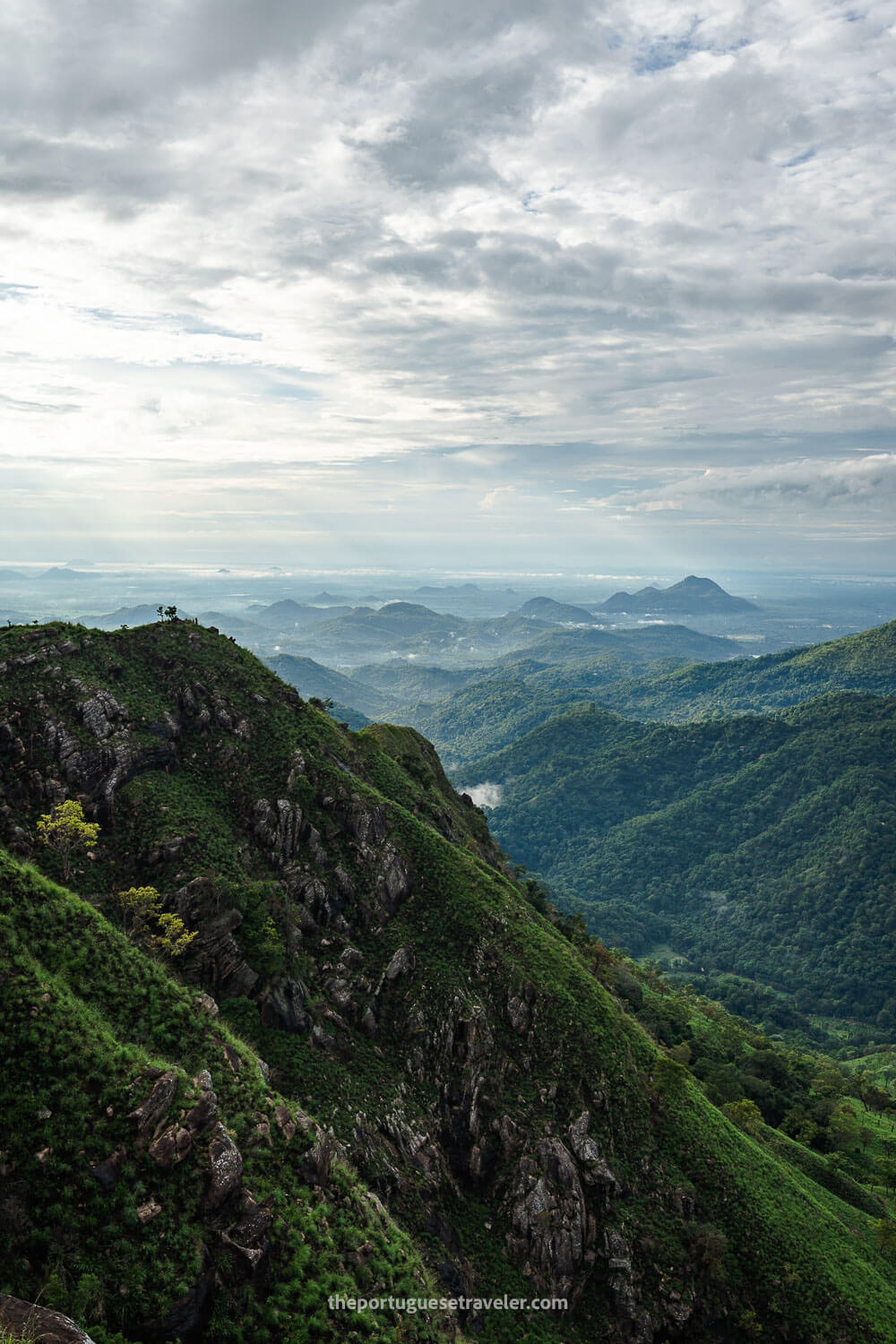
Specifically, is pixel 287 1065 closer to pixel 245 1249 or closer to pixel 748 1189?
pixel 245 1249

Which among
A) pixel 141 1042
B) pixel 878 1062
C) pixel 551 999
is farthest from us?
pixel 878 1062

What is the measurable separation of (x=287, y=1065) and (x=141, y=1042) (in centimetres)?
1375

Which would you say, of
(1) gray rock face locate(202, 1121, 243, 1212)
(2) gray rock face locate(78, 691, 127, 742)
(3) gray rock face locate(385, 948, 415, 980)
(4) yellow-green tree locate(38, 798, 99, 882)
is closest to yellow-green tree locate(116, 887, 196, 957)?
(4) yellow-green tree locate(38, 798, 99, 882)

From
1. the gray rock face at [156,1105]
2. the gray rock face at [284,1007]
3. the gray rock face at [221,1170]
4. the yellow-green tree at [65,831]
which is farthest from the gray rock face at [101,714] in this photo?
the gray rock face at [221,1170]

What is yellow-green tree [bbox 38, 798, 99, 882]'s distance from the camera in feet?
129

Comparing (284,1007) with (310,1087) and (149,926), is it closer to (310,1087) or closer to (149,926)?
(310,1087)

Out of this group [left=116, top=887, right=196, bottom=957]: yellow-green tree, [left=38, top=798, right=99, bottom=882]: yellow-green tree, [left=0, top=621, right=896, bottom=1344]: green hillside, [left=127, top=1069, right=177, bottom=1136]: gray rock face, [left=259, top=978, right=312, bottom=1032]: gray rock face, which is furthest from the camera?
[left=259, top=978, right=312, bottom=1032]: gray rock face

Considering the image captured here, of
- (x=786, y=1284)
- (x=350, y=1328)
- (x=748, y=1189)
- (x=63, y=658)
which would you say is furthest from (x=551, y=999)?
(x=63, y=658)

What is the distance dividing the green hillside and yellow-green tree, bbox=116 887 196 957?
64cm

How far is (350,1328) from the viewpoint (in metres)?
24.1

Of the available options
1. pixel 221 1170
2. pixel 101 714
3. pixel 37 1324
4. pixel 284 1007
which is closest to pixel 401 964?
pixel 284 1007

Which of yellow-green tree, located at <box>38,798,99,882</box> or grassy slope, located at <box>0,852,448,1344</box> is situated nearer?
grassy slope, located at <box>0,852,448,1344</box>

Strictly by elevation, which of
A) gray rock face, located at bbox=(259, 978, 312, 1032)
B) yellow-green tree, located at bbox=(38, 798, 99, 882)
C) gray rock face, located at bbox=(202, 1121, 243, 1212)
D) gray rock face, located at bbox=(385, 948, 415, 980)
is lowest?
gray rock face, located at bbox=(385, 948, 415, 980)

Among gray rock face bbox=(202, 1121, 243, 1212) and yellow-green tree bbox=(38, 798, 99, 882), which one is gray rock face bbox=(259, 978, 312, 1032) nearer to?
gray rock face bbox=(202, 1121, 243, 1212)
